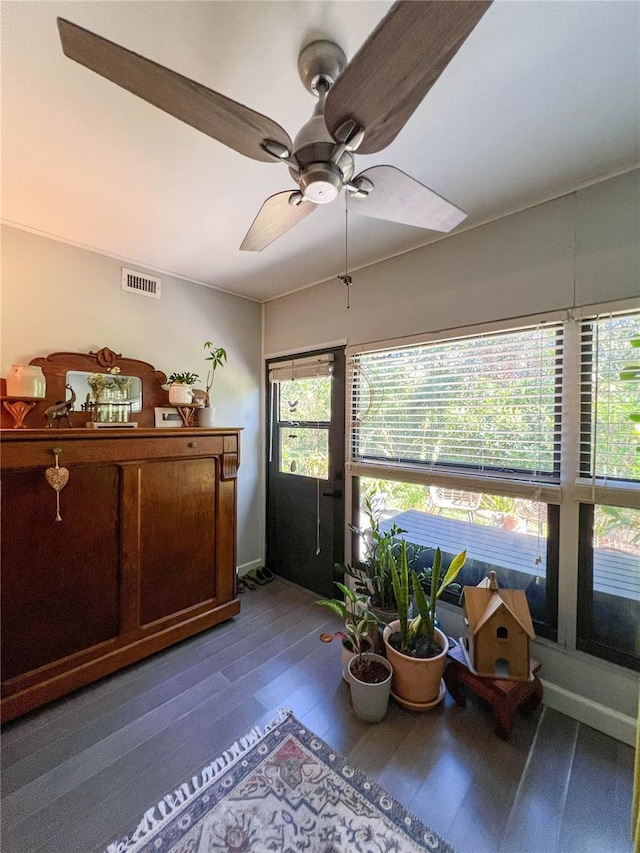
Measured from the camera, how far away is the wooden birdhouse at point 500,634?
1450 millimetres

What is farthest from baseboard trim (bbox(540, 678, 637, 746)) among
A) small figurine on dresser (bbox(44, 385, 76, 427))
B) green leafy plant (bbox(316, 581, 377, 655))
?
small figurine on dresser (bbox(44, 385, 76, 427))

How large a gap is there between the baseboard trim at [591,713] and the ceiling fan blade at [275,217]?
2386 mm

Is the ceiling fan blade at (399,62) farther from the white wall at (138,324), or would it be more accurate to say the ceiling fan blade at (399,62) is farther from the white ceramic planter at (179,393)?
the white wall at (138,324)

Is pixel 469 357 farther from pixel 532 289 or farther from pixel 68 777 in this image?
pixel 68 777

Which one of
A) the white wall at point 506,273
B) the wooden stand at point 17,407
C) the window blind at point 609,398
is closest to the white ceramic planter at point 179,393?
the wooden stand at point 17,407

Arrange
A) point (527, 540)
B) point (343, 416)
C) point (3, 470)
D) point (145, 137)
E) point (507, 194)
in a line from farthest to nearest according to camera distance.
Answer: point (343, 416) < point (527, 540) < point (507, 194) < point (3, 470) < point (145, 137)

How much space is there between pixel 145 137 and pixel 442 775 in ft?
8.94

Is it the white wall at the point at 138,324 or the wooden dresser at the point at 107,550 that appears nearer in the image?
the wooden dresser at the point at 107,550

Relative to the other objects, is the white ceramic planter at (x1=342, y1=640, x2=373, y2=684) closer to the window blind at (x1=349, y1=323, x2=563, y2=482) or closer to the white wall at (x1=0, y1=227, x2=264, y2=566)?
the window blind at (x1=349, y1=323, x2=563, y2=482)

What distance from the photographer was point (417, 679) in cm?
152

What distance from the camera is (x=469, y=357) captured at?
182cm

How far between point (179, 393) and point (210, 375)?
1.55 ft

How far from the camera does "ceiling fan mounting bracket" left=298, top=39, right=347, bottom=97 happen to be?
0.92m

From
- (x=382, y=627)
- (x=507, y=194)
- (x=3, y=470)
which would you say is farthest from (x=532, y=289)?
(x=3, y=470)
